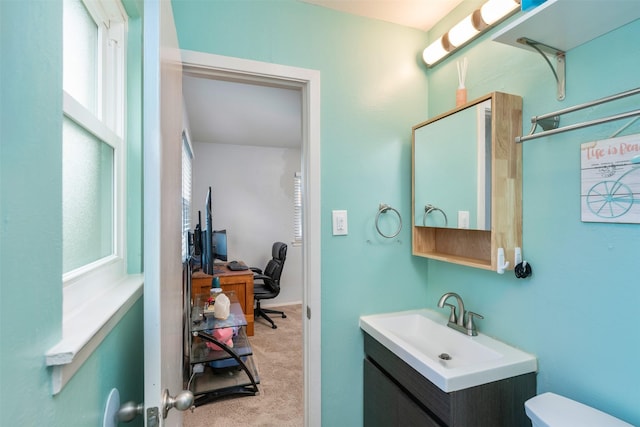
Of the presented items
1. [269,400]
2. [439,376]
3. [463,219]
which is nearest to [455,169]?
[463,219]

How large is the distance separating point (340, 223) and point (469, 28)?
111 cm

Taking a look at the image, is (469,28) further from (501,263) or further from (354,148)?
(501,263)

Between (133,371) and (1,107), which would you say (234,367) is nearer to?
(133,371)

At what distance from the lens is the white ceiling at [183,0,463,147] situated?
5.05ft

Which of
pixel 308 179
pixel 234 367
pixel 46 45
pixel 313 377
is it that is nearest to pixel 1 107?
pixel 46 45

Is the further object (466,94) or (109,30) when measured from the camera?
(466,94)

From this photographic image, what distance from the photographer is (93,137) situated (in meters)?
0.88

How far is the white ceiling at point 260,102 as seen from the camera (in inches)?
60.6

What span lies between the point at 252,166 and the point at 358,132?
334 cm

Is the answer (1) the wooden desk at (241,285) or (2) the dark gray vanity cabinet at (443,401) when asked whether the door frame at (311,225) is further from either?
(1) the wooden desk at (241,285)

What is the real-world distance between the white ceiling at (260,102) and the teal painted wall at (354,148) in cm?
7

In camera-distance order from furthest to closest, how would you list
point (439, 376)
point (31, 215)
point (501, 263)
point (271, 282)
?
point (271, 282), point (501, 263), point (439, 376), point (31, 215)

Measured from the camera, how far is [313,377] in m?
1.53

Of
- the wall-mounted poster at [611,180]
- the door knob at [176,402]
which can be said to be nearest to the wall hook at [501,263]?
the wall-mounted poster at [611,180]
